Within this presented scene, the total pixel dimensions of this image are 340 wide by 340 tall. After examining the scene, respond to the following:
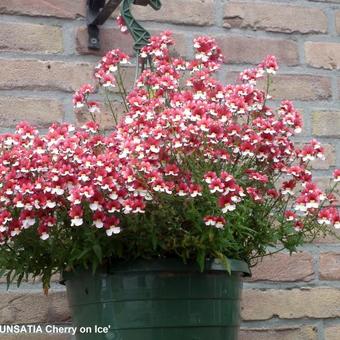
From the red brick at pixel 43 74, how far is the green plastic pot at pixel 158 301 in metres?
0.55

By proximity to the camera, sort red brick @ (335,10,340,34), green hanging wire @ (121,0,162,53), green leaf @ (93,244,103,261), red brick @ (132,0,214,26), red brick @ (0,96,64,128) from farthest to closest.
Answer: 1. red brick @ (335,10,340,34)
2. red brick @ (132,0,214,26)
3. red brick @ (0,96,64,128)
4. green hanging wire @ (121,0,162,53)
5. green leaf @ (93,244,103,261)

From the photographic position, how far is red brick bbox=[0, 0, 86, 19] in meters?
1.66

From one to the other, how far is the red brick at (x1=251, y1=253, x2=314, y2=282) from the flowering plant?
0.35 metres

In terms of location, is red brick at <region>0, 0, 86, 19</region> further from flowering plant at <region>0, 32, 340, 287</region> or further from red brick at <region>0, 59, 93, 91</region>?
flowering plant at <region>0, 32, 340, 287</region>

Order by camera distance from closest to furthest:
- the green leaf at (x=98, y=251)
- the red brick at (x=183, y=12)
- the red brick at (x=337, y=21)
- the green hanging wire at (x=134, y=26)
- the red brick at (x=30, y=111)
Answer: the green leaf at (x=98, y=251) < the green hanging wire at (x=134, y=26) < the red brick at (x=30, y=111) < the red brick at (x=183, y=12) < the red brick at (x=337, y=21)

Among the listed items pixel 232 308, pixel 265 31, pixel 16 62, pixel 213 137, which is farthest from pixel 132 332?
pixel 265 31

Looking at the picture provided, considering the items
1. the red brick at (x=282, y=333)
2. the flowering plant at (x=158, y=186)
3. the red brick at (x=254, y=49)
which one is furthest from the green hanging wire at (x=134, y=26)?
the red brick at (x=282, y=333)

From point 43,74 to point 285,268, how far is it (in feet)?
2.14

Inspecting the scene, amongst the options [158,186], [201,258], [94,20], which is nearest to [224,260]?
[201,258]

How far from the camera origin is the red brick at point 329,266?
1.71m

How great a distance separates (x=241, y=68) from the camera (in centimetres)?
177

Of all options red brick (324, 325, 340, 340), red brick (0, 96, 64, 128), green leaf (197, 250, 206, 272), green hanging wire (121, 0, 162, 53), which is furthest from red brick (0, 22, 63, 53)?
red brick (324, 325, 340, 340)

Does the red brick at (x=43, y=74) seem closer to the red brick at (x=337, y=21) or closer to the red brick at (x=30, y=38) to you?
the red brick at (x=30, y=38)

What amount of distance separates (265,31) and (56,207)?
80cm
